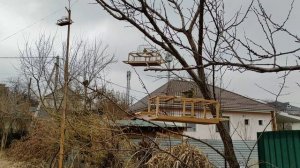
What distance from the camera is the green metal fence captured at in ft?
19.6

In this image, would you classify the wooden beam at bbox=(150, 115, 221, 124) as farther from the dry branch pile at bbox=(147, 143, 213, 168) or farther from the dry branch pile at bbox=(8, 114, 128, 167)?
the dry branch pile at bbox=(8, 114, 128, 167)

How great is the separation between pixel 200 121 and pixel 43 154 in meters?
9.85

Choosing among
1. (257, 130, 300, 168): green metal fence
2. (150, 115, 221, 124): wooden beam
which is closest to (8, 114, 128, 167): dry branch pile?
(150, 115, 221, 124): wooden beam

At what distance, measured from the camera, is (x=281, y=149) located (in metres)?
6.11

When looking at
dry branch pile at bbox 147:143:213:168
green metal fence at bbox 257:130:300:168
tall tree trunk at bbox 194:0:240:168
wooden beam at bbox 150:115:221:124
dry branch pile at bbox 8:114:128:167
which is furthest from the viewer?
dry branch pile at bbox 8:114:128:167

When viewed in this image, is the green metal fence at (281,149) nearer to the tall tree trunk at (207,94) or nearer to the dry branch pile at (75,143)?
the tall tree trunk at (207,94)

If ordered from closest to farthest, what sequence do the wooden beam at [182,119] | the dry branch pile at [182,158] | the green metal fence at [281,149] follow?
the wooden beam at [182,119]
the green metal fence at [281,149]
the dry branch pile at [182,158]

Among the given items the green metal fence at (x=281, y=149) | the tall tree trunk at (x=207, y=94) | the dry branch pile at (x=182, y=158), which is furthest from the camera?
the dry branch pile at (x=182, y=158)

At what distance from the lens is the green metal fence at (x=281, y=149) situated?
5.96 m

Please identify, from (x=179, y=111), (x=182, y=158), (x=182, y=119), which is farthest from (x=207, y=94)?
(x=182, y=158)

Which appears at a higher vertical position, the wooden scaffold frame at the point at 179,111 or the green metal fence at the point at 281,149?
the wooden scaffold frame at the point at 179,111

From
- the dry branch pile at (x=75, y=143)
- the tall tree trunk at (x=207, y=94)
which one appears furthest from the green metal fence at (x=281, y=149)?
the dry branch pile at (x=75, y=143)

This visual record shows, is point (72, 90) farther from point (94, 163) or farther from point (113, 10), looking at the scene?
point (113, 10)

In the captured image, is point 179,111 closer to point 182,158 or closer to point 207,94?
point 182,158
